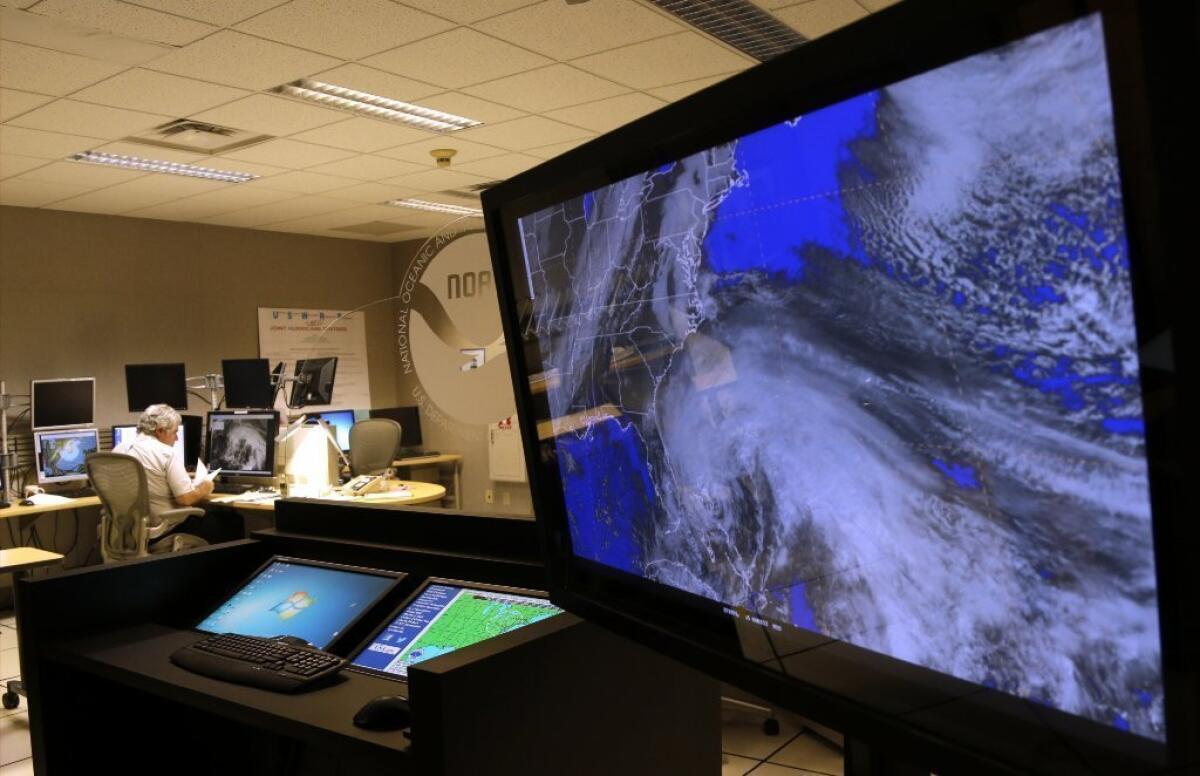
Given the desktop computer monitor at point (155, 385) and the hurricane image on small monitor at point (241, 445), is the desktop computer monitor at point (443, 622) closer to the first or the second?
the hurricane image on small monitor at point (241, 445)

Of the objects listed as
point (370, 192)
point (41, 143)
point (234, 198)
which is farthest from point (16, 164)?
point (370, 192)

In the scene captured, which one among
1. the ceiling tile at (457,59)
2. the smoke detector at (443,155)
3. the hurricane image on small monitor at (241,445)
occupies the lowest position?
the hurricane image on small monitor at (241,445)

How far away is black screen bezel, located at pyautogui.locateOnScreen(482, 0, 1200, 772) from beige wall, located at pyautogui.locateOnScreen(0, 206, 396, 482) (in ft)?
22.9

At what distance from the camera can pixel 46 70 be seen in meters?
4.03

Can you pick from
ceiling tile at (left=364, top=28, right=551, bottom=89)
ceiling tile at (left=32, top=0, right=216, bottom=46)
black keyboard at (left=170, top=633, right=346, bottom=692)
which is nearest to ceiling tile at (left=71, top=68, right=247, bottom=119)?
ceiling tile at (left=32, top=0, right=216, bottom=46)

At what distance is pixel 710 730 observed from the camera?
5.31 feet

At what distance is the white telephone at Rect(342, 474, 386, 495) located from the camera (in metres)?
5.79

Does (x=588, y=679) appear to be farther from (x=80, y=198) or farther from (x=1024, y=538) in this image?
(x=80, y=198)

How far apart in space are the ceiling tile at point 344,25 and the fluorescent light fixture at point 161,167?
2.41 m

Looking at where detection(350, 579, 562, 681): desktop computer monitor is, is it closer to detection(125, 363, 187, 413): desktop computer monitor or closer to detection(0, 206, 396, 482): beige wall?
detection(125, 363, 187, 413): desktop computer monitor

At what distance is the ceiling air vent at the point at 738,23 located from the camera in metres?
3.73

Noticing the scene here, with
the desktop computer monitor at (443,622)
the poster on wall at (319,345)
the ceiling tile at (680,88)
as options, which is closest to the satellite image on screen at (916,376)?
the desktop computer monitor at (443,622)

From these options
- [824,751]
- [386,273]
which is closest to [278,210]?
[386,273]

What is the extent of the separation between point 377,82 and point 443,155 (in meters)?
1.45
